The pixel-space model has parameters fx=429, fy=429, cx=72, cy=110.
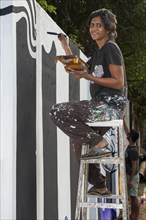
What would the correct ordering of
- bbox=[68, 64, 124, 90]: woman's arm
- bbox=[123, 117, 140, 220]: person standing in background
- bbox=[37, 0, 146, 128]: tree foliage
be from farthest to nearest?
bbox=[37, 0, 146, 128]: tree foliage, bbox=[123, 117, 140, 220]: person standing in background, bbox=[68, 64, 124, 90]: woman's arm

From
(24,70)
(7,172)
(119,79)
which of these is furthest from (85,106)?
(7,172)

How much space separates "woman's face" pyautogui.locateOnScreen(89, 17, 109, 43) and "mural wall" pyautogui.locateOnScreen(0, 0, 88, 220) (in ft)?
1.68

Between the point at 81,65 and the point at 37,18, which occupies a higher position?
the point at 37,18

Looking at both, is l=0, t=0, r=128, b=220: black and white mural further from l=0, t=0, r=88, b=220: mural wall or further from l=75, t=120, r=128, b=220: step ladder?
l=75, t=120, r=128, b=220: step ladder

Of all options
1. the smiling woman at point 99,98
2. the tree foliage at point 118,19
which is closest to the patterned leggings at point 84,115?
the smiling woman at point 99,98

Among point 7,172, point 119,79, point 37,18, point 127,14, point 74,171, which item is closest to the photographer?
point 7,172

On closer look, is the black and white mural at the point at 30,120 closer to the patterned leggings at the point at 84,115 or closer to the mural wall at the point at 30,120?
the mural wall at the point at 30,120

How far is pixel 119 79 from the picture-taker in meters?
3.33

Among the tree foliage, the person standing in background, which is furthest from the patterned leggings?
the tree foliage

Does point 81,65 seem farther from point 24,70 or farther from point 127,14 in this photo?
point 127,14

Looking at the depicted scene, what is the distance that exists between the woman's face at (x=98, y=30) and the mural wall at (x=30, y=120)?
0.51 metres

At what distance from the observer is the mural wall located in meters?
3.13

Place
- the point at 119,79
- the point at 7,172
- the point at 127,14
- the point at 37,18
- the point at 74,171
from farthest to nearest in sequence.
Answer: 1. the point at 127,14
2. the point at 74,171
3. the point at 37,18
4. the point at 119,79
5. the point at 7,172

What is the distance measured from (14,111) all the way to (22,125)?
23cm
